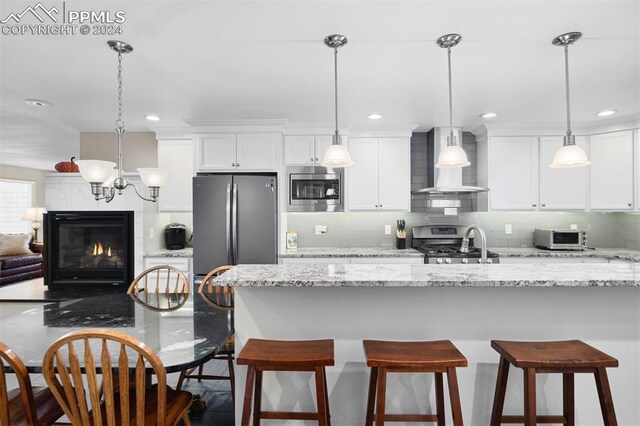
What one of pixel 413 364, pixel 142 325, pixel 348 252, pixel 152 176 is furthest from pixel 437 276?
pixel 348 252

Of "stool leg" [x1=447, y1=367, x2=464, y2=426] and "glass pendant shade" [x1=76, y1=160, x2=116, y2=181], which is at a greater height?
"glass pendant shade" [x1=76, y1=160, x2=116, y2=181]

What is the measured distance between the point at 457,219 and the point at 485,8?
305cm

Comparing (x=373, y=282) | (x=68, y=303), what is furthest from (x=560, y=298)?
(x=68, y=303)

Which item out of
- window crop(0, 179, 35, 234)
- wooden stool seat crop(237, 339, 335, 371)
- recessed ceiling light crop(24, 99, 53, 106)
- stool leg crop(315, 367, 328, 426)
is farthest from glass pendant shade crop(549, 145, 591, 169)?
window crop(0, 179, 35, 234)

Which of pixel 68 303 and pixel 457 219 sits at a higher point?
pixel 457 219

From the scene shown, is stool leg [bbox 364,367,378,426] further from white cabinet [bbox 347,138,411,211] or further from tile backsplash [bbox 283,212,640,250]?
tile backsplash [bbox 283,212,640,250]

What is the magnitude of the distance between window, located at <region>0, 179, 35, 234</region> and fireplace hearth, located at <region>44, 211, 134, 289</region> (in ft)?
19.9

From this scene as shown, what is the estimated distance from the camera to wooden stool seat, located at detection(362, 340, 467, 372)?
4.76ft

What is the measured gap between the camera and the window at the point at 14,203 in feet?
27.2

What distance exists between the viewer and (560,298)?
6.08 ft

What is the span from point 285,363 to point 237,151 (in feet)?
9.46

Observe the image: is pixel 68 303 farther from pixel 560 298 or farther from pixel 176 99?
pixel 560 298

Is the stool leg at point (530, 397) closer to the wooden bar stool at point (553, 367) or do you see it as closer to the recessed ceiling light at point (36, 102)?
the wooden bar stool at point (553, 367)

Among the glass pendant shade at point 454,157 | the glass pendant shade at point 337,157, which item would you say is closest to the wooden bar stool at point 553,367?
the glass pendant shade at point 454,157
